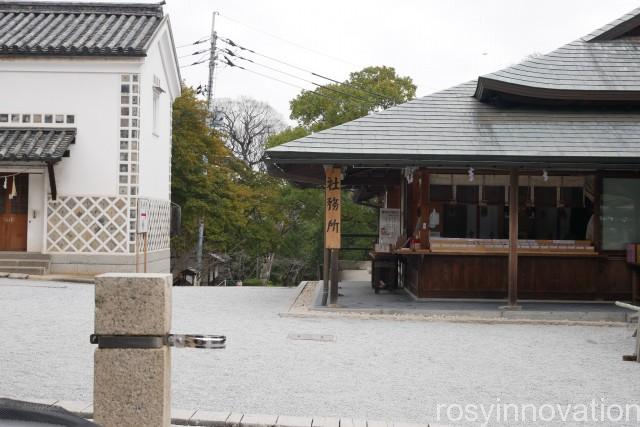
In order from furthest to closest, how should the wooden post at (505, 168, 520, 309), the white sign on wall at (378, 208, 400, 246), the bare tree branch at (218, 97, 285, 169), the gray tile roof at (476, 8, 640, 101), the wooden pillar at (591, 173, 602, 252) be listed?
the bare tree branch at (218, 97, 285, 169) < the white sign on wall at (378, 208, 400, 246) < the gray tile roof at (476, 8, 640, 101) < the wooden pillar at (591, 173, 602, 252) < the wooden post at (505, 168, 520, 309)

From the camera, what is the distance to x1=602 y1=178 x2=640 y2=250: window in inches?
483

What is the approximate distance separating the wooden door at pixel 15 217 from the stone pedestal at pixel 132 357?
15.0 meters

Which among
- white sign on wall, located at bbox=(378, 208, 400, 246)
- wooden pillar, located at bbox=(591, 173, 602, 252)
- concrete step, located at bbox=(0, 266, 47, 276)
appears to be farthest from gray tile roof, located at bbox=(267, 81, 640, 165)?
concrete step, located at bbox=(0, 266, 47, 276)

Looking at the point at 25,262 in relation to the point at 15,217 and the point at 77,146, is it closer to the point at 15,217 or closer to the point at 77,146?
the point at 15,217

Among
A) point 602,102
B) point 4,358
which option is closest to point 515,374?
point 4,358

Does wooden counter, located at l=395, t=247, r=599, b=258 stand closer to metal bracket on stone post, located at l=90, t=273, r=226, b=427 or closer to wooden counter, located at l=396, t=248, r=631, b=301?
wooden counter, located at l=396, t=248, r=631, b=301

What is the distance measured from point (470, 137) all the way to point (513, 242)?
76.8 inches

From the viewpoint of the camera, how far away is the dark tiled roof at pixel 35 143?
51.6 feet

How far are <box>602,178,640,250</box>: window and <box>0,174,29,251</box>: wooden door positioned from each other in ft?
44.6

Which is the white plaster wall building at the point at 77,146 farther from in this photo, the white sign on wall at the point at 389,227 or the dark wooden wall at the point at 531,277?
the dark wooden wall at the point at 531,277

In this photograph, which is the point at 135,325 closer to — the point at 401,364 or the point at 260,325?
the point at 401,364

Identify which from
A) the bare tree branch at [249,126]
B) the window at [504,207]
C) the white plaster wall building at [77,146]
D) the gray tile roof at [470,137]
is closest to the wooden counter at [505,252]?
the window at [504,207]

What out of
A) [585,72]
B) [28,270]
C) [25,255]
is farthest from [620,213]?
[25,255]

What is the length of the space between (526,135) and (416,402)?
7394 millimetres
